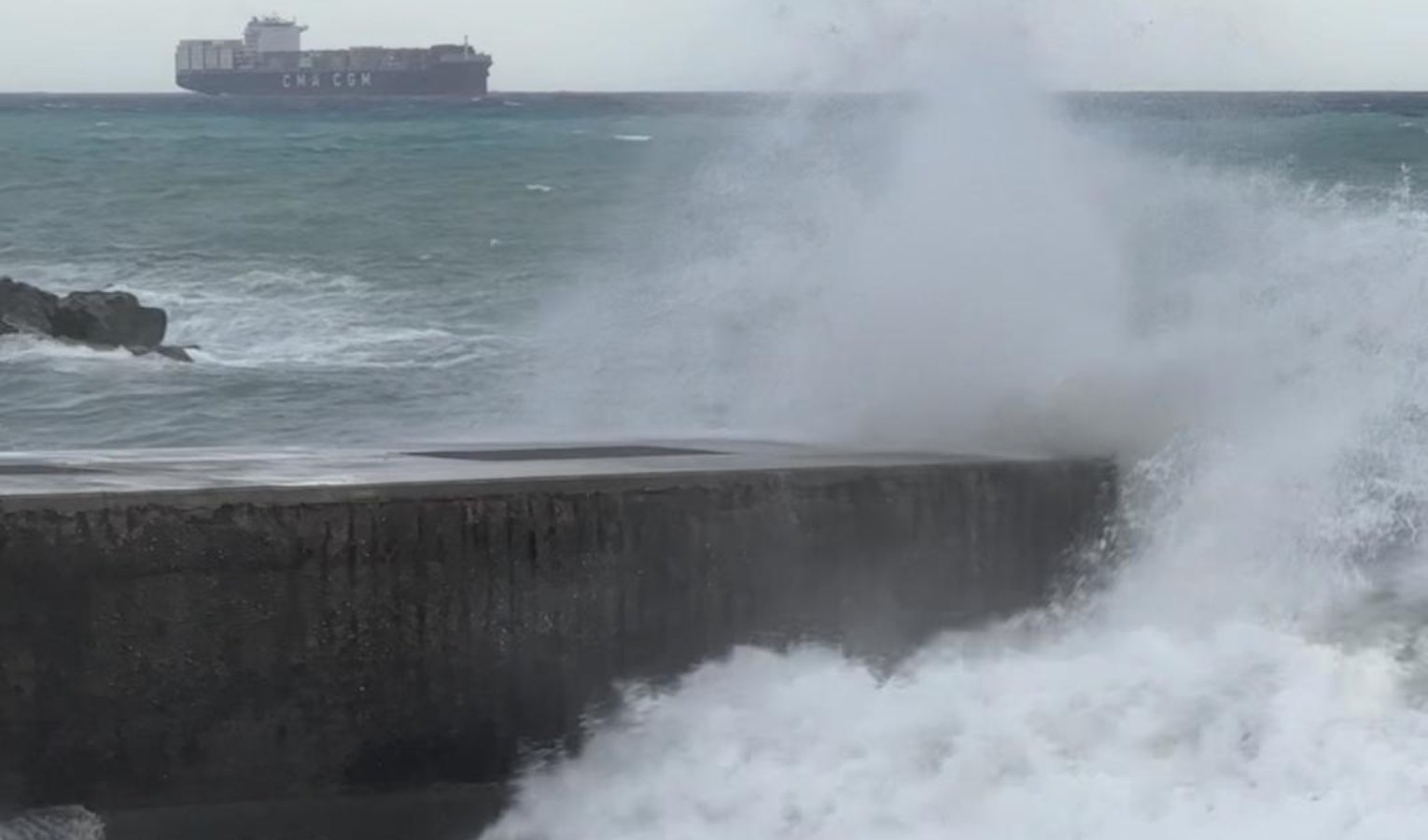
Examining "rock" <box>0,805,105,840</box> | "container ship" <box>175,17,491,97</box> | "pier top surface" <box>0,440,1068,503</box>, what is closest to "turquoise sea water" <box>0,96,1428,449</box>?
"pier top surface" <box>0,440,1068,503</box>

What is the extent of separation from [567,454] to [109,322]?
40.2 ft

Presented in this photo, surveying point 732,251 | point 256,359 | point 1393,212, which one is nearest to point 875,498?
point 1393,212

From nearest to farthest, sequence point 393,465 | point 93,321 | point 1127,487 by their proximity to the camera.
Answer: point 393,465 < point 1127,487 < point 93,321

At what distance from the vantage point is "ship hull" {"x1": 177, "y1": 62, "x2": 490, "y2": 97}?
87625 mm

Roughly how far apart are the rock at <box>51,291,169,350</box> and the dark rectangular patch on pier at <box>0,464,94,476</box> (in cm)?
1191

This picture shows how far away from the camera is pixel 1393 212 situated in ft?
35.4

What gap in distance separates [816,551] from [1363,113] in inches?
2482

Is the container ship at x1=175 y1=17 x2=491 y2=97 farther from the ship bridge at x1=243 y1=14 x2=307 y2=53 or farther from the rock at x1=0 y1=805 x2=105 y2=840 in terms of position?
the rock at x1=0 y1=805 x2=105 y2=840

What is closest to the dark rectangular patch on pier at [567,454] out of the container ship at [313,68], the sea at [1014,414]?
the sea at [1014,414]

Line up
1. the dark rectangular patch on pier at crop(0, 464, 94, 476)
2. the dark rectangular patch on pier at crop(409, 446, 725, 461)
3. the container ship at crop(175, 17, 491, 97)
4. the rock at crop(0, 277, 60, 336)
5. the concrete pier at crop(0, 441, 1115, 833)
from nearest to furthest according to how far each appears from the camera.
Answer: the concrete pier at crop(0, 441, 1115, 833) < the dark rectangular patch on pier at crop(0, 464, 94, 476) < the dark rectangular patch on pier at crop(409, 446, 725, 461) < the rock at crop(0, 277, 60, 336) < the container ship at crop(175, 17, 491, 97)

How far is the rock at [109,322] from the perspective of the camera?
66.5ft

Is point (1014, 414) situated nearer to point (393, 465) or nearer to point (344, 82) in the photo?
point (393, 465)

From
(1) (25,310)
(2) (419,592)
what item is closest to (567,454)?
(2) (419,592)

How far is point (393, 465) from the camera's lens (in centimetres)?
851
